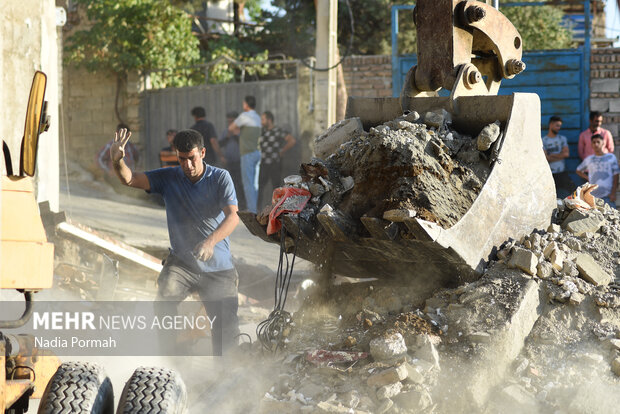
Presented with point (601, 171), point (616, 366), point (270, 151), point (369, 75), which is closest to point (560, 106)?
point (601, 171)

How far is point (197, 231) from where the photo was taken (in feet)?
18.3

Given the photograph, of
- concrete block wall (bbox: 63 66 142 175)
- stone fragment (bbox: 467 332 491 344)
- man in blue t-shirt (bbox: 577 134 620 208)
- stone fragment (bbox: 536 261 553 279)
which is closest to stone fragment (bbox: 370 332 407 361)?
stone fragment (bbox: 467 332 491 344)

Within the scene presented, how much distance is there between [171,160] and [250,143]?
1.62 m

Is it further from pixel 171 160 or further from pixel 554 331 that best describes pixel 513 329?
pixel 171 160

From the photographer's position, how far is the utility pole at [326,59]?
11.6 m

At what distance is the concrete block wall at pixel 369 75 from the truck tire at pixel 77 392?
938 cm

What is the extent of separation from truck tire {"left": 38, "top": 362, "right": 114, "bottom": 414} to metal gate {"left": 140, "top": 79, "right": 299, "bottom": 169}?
9.86m

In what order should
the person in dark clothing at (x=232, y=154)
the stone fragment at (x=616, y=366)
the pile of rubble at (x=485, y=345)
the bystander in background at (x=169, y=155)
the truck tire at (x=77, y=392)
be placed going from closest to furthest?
the truck tire at (x=77, y=392)
the pile of rubble at (x=485, y=345)
the stone fragment at (x=616, y=366)
the person in dark clothing at (x=232, y=154)
the bystander in background at (x=169, y=155)

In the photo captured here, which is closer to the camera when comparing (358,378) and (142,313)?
(358,378)

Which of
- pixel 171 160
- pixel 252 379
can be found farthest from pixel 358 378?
pixel 171 160

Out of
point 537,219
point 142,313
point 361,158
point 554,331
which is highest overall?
point 361,158

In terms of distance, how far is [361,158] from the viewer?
519cm

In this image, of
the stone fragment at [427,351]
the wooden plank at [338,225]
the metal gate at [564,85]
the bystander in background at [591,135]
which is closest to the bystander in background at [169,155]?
the metal gate at [564,85]

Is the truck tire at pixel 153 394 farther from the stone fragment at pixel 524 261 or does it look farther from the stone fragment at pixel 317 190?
the stone fragment at pixel 524 261
